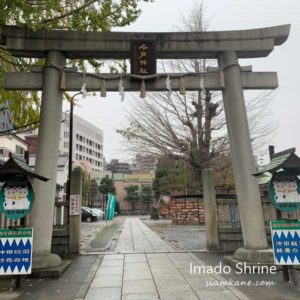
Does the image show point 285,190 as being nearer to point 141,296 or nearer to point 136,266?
point 141,296

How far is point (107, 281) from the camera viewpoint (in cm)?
723

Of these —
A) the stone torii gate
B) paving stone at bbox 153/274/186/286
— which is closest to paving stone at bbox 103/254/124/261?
the stone torii gate

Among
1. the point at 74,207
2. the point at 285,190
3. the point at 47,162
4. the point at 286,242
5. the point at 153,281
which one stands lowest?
the point at 153,281

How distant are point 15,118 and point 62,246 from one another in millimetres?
4826

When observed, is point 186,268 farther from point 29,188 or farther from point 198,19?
point 198,19

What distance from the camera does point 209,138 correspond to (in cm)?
2180

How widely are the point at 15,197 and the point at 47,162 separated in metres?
1.76

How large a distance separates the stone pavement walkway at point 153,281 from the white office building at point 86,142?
250 ft

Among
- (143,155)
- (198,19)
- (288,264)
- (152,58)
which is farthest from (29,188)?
(198,19)

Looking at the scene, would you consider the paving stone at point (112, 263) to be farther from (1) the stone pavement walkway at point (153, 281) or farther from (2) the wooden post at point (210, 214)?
(2) the wooden post at point (210, 214)

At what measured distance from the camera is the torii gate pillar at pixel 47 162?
8.27 meters

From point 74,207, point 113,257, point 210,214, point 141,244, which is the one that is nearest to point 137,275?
point 113,257

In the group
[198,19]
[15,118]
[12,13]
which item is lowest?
[15,118]

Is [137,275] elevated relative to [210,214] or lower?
lower
